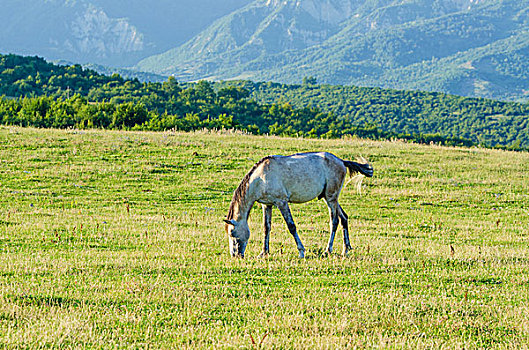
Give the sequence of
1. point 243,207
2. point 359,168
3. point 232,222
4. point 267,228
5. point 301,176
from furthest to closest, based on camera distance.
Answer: point 359,168, point 267,228, point 301,176, point 243,207, point 232,222

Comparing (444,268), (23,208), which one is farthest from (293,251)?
(23,208)

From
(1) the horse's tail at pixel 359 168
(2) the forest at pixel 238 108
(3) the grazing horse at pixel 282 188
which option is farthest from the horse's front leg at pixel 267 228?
(2) the forest at pixel 238 108

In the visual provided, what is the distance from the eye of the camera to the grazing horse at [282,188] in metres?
13.1

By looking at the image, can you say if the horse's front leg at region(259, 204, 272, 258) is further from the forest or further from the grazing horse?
the forest

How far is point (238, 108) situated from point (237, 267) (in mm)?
77946

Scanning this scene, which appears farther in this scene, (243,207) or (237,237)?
(243,207)

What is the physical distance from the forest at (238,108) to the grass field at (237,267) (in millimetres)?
19687

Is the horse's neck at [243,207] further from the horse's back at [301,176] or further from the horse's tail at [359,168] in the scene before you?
the horse's tail at [359,168]

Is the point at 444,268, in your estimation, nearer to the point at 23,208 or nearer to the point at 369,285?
the point at 369,285

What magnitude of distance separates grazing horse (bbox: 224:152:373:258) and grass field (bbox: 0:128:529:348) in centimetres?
59

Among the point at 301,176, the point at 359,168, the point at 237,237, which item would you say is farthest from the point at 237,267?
the point at 359,168

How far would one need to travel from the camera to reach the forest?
53156mm

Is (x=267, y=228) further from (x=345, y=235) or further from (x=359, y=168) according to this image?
(x=359, y=168)

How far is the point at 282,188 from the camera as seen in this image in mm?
13188
